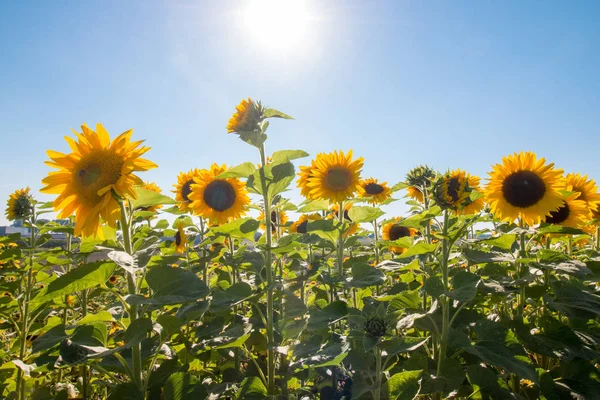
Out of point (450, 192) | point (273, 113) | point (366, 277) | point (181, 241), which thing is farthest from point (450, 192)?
point (181, 241)

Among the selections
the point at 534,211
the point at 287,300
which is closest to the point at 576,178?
the point at 534,211

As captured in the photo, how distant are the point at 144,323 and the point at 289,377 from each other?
113cm

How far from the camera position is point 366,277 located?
2.52 meters

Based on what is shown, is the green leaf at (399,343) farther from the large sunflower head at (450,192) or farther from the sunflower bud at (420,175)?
the sunflower bud at (420,175)

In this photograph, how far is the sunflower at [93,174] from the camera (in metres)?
1.96

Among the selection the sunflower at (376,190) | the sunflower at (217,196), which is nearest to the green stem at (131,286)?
the sunflower at (217,196)

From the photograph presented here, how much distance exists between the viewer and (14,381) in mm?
3250

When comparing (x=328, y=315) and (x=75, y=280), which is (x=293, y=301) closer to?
(x=328, y=315)

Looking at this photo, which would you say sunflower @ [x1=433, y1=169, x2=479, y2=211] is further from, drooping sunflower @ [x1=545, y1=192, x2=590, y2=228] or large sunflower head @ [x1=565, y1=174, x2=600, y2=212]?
large sunflower head @ [x1=565, y1=174, x2=600, y2=212]

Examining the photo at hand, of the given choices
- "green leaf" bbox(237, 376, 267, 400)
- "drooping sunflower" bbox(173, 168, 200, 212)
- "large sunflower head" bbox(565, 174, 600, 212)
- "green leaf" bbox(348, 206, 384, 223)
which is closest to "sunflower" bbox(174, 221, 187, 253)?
"drooping sunflower" bbox(173, 168, 200, 212)

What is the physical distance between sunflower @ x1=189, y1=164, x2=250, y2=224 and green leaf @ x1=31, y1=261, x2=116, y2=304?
163 cm

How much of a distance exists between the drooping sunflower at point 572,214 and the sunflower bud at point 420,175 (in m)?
1.32

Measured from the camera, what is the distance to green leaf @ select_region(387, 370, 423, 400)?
1802mm

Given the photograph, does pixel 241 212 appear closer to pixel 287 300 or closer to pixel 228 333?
pixel 287 300
